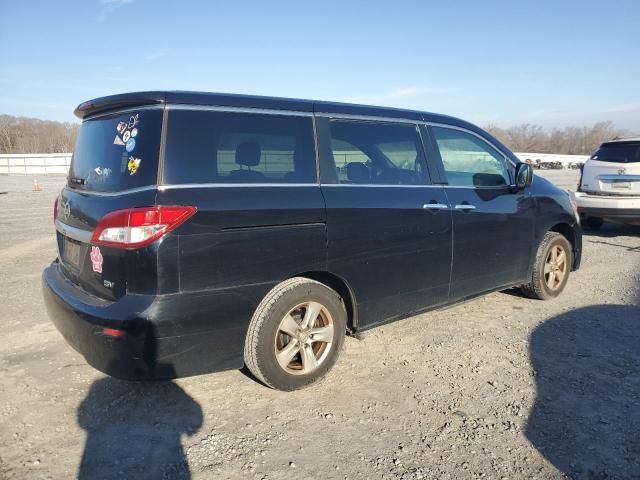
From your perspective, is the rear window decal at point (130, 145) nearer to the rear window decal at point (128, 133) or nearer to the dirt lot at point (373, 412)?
the rear window decal at point (128, 133)

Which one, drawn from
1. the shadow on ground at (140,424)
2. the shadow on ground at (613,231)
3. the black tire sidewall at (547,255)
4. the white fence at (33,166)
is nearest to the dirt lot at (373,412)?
the shadow on ground at (140,424)

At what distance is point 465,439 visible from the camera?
2781mm

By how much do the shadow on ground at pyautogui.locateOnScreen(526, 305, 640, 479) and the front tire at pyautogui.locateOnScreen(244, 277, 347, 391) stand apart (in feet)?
4.47

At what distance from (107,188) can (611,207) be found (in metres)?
8.32

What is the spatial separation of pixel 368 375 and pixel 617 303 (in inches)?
125

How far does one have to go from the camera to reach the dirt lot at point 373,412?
2.55m

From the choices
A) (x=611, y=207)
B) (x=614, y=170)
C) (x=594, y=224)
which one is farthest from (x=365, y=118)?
(x=594, y=224)

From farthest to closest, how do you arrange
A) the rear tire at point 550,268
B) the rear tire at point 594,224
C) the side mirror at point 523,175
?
A: the rear tire at point 594,224 < the rear tire at point 550,268 < the side mirror at point 523,175

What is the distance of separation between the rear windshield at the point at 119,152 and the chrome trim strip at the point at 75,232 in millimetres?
268

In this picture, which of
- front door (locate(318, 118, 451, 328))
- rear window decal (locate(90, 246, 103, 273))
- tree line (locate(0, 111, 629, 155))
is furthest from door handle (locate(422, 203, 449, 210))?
tree line (locate(0, 111, 629, 155))

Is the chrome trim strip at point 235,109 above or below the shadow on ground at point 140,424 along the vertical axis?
above

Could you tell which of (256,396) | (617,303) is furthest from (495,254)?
(256,396)

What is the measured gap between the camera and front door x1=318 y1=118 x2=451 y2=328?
3.39 meters

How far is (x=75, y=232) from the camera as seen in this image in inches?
123
